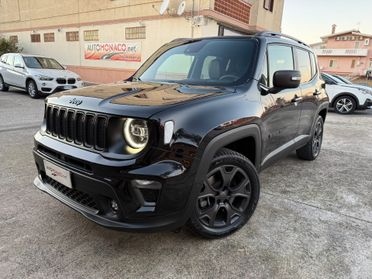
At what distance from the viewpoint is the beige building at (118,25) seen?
1240 cm

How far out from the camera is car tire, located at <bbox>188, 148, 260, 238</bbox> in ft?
7.62

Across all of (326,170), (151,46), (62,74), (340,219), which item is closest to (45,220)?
(340,219)

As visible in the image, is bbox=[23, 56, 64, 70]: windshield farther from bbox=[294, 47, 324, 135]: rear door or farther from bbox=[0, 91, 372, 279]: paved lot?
bbox=[294, 47, 324, 135]: rear door

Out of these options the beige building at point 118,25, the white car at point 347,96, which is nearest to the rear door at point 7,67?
the beige building at point 118,25

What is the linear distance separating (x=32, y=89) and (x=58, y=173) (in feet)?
31.2

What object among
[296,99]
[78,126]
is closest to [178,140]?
[78,126]

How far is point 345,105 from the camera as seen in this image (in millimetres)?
10266

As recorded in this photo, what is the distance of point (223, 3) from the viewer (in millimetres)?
12625

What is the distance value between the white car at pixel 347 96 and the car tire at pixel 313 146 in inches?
244

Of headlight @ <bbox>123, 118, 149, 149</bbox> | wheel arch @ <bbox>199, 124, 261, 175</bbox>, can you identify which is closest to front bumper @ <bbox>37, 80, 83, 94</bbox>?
wheel arch @ <bbox>199, 124, 261, 175</bbox>

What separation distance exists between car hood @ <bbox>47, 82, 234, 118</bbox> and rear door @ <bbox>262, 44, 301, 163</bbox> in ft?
1.96

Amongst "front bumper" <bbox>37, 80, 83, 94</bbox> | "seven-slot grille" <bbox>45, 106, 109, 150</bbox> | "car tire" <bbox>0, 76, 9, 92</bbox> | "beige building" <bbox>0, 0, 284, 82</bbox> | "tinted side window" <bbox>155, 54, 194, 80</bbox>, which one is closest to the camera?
"seven-slot grille" <bbox>45, 106, 109, 150</bbox>

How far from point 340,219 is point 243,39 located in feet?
6.76

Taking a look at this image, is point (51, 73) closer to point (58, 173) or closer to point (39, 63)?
point (39, 63)
